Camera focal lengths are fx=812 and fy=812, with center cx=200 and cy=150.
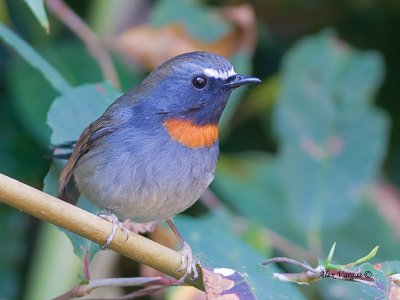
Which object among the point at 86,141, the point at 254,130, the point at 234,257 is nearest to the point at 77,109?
the point at 86,141

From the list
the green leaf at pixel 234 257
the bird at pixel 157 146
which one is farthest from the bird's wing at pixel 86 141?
the green leaf at pixel 234 257

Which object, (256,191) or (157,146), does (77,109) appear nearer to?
(157,146)

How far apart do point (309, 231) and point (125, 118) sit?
1.32 metres

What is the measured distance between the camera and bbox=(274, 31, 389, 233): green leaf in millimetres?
3658

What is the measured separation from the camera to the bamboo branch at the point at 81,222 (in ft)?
→ 5.41

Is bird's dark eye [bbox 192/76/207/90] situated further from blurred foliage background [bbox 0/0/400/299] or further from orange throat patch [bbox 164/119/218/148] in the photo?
blurred foliage background [bbox 0/0/400/299]

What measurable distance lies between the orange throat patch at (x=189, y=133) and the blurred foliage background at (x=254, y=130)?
701 mm

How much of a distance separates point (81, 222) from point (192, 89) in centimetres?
106

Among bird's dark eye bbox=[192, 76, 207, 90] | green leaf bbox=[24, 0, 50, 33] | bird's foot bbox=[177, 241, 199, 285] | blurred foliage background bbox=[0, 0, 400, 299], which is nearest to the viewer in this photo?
bird's foot bbox=[177, 241, 199, 285]

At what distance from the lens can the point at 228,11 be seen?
3758 mm

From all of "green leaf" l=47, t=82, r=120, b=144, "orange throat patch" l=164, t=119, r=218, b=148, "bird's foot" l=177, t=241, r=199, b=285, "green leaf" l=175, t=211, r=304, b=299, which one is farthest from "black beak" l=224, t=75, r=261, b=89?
"bird's foot" l=177, t=241, r=199, b=285

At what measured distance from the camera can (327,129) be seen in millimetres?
3881

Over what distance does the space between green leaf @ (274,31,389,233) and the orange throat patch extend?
1108mm

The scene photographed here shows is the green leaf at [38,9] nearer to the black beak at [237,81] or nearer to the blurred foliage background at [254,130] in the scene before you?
the black beak at [237,81]
